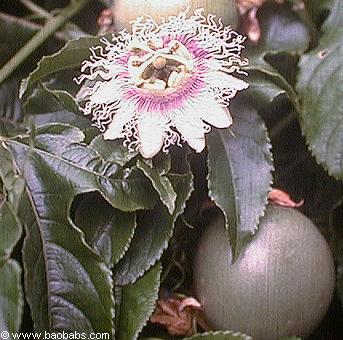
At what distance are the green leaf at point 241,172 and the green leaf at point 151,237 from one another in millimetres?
19

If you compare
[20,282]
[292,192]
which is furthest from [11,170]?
[292,192]

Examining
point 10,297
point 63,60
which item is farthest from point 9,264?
point 63,60

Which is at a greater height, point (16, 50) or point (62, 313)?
point (16, 50)

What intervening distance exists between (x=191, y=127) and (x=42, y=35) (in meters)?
0.14

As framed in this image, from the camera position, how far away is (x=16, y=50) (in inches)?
23.6

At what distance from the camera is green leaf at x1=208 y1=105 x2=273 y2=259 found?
522mm

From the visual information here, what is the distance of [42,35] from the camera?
592 millimetres

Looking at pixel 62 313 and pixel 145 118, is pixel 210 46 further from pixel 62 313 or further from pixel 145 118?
pixel 62 313

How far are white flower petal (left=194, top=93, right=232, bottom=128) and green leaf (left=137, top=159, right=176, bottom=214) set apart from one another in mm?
44

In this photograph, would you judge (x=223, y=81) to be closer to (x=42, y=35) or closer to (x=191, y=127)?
(x=191, y=127)

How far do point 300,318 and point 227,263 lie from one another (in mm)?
57

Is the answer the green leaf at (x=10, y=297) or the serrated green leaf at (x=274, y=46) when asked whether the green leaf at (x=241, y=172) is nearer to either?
the serrated green leaf at (x=274, y=46)

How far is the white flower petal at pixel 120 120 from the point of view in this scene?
0.52 metres

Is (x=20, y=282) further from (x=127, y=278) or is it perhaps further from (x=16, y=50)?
(x=16, y=50)
